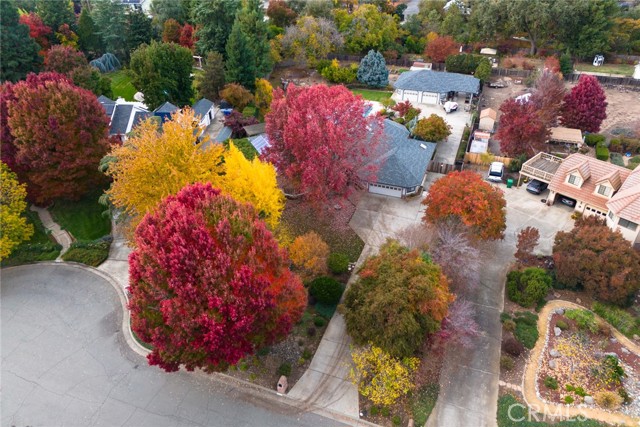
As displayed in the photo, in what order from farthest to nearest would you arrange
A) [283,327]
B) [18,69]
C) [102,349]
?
1. [18,69]
2. [102,349]
3. [283,327]

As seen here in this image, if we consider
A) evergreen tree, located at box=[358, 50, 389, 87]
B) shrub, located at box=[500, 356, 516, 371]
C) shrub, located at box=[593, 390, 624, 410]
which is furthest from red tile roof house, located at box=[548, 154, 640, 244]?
evergreen tree, located at box=[358, 50, 389, 87]

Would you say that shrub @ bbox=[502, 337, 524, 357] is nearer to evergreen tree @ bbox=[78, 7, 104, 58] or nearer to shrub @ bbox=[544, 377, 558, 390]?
shrub @ bbox=[544, 377, 558, 390]

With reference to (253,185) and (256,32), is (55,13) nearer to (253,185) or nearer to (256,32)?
(256,32)

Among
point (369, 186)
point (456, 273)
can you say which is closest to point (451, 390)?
point (456, 273)

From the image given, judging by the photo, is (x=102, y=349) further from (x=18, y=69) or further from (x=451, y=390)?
(x=18, y=69)

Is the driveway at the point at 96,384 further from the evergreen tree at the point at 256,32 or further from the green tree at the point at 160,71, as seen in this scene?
the evergreen tree at the point at 256,32

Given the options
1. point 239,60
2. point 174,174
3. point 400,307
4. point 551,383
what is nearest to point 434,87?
point 239,60
